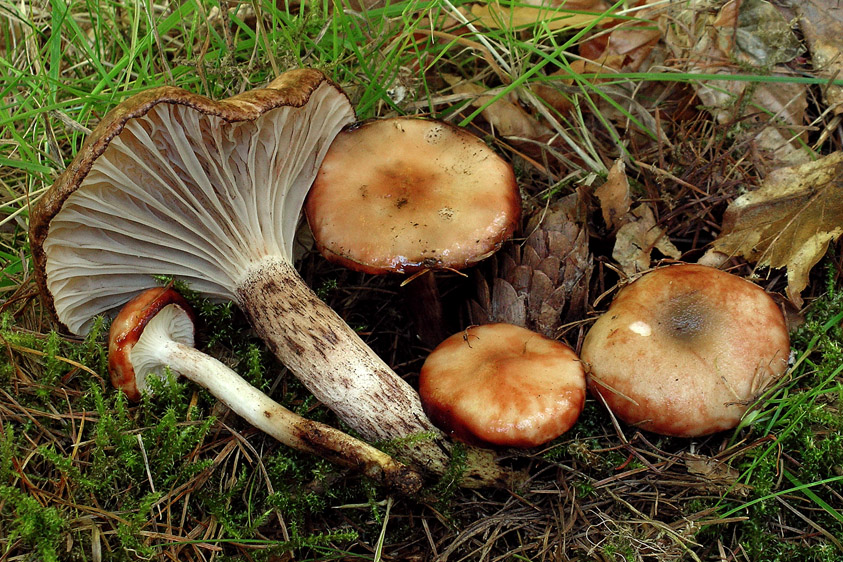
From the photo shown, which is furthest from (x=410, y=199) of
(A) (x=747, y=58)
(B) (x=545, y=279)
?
(A) (x=747, y=58)

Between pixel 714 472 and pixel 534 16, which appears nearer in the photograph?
pixel 714 472

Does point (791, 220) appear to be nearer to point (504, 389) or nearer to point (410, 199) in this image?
point (504, 389)

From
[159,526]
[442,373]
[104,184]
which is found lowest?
[159,526]

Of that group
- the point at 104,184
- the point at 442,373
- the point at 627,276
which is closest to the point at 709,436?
the point at 627,276

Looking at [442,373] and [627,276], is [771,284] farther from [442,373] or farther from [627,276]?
[442,373]

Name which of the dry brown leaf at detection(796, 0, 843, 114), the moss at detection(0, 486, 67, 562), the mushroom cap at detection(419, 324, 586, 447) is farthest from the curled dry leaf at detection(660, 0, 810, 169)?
the moss at detection(0, 486, 67, 562)

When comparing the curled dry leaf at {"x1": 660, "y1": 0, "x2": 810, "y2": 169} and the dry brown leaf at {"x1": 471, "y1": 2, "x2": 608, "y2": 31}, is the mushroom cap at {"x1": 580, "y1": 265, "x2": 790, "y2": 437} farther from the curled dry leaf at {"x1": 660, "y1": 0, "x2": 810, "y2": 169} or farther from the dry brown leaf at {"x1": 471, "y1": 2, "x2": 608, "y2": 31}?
the dry brown leaf at {"x1": 471, "y1": 2, "x2": 608, "y2": 31}

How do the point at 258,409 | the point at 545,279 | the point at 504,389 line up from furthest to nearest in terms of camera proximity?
the point at 545,279 < the point at 258,409 < the point at 504,389
